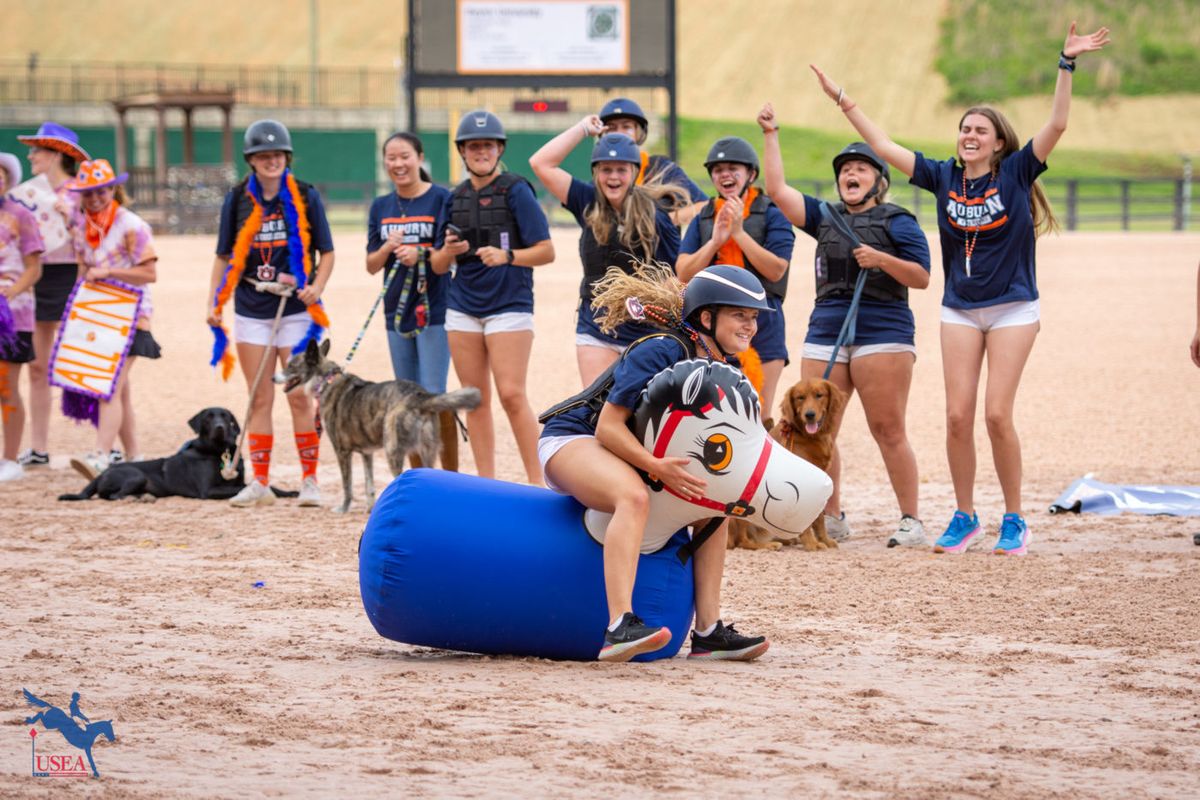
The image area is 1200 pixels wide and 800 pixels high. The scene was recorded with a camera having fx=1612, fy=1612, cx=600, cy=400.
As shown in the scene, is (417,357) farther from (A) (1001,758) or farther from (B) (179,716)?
(A) (1001,758)

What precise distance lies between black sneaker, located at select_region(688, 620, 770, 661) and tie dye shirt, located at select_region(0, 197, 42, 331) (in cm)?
651

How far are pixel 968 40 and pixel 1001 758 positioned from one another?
Answer: 269ft

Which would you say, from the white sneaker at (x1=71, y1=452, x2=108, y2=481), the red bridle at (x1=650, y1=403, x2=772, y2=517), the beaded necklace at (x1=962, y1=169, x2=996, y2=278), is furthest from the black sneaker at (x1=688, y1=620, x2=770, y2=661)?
the white sneaker at (x1=71, y1=452, x2=108, y2=481)

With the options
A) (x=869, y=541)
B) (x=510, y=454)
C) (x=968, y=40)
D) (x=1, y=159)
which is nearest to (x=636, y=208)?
(x=869, y=541)

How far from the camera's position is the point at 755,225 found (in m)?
8.34

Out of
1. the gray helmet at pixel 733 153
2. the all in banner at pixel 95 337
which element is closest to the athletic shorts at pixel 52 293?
the all in banner at pixel 95 337

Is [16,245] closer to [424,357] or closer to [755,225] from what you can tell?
[424,357]

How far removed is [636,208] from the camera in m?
8.19

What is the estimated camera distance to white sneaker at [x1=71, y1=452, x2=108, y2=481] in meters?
10.3

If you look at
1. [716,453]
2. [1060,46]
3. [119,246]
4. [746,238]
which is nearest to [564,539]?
[716,453]

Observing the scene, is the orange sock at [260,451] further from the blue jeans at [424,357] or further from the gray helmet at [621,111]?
the gray helmet at [621,111]

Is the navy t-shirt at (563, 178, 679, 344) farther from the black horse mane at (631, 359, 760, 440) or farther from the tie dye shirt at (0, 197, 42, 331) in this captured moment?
the tie dye shirt at (0, 197, 42, 331)

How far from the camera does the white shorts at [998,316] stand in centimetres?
777

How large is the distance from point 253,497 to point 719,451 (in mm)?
5026
